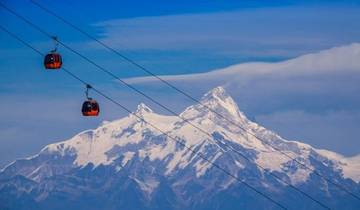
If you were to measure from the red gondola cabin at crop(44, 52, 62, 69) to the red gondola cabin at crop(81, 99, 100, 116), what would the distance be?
151 inches

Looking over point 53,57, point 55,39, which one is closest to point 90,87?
point 55,39

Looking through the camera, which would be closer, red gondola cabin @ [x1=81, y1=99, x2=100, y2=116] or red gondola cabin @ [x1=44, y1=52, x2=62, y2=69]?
red gondola cabin @ [x1=44, y1=52, x2=62, y2=69]

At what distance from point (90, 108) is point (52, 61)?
511 cm

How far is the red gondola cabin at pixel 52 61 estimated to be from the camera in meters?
85.2

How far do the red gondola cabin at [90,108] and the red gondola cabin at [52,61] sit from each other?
3.85m

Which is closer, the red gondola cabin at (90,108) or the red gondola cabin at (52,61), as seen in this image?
the red gondola cabin at (52,61)

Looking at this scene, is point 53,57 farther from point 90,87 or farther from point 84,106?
point 90,87

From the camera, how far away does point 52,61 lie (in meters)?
86.1

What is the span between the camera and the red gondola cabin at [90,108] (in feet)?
290

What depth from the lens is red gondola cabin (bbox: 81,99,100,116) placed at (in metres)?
88.3

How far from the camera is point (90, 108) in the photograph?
89000mm

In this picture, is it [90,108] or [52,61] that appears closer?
[52,61]

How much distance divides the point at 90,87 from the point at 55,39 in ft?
12.6

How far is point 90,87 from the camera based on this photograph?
76438 millimetres
